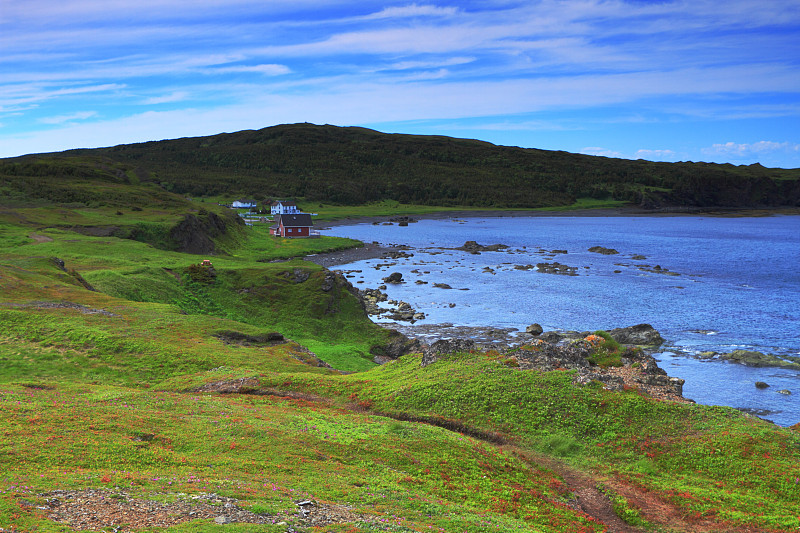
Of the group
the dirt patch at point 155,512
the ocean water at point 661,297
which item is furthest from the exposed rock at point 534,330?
the dirt patch at point 155,512

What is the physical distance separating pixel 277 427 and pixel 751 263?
145 metres

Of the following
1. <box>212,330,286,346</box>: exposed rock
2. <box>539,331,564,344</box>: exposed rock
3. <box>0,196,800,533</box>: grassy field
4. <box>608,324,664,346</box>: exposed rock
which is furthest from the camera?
<box>608,324,664,346</box>: exposed rock

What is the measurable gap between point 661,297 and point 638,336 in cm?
3241

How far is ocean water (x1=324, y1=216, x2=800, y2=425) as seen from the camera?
58812 millimetres

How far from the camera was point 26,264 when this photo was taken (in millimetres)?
61938

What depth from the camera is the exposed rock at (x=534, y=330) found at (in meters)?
73.1

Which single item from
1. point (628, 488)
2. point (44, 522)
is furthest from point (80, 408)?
point (628, 488)

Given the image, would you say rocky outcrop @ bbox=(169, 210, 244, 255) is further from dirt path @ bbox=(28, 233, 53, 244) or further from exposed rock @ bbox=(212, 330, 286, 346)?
exposed rock @ bbox=(212, 330, 286, 346)

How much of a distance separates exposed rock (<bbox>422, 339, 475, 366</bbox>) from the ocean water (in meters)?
26.6

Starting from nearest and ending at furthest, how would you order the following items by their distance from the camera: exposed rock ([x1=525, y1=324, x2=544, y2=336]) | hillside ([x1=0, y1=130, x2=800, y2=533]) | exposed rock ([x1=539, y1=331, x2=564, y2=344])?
hillside ([x1=0, y1=130, x2=800, y2=533]) → exposed rock ([x1=539, y1=331, x2=564, y2=344]) → exposed rock ([x1=525, y1=324, x2=544, y2=336])

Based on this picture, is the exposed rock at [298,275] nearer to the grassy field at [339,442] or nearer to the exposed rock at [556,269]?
the grassy field at [339,442]

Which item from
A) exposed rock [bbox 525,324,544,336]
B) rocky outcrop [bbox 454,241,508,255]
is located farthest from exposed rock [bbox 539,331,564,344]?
rocky outcrop [bbox 454,241,508,255]

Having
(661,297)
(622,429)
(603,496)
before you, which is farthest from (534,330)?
(603,496)

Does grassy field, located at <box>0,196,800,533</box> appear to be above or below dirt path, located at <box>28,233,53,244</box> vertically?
below
